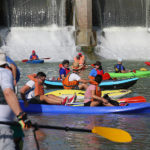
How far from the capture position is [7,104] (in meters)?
3.47

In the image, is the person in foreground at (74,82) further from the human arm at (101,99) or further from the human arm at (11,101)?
the human arm at (11,101)

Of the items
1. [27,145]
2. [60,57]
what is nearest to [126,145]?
[27,145]

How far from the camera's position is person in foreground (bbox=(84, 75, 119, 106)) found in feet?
27.0

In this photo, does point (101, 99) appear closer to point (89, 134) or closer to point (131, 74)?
point (89, 134)

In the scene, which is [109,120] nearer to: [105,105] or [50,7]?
[105,105]

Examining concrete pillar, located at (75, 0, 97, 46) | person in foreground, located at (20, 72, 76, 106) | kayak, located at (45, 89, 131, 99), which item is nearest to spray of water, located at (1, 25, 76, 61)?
concrete pillar, located at (75, 0, 97, 46)

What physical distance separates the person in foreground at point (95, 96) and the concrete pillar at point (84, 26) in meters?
18.2

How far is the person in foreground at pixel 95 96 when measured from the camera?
823 centimetres

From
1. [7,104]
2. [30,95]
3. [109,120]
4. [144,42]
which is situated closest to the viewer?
[7,104]

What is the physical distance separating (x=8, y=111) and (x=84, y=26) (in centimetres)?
2365

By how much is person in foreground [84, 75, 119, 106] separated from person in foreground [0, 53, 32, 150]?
189 inches

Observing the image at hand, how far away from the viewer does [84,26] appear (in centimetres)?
2681

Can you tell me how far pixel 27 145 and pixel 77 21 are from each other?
21.8m

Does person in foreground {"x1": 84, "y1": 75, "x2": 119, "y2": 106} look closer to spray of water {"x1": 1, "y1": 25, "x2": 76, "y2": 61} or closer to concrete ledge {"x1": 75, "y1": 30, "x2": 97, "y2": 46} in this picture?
spray of water {"x1": 1, "y1": 25, "x2": 76, "y2": 61}
